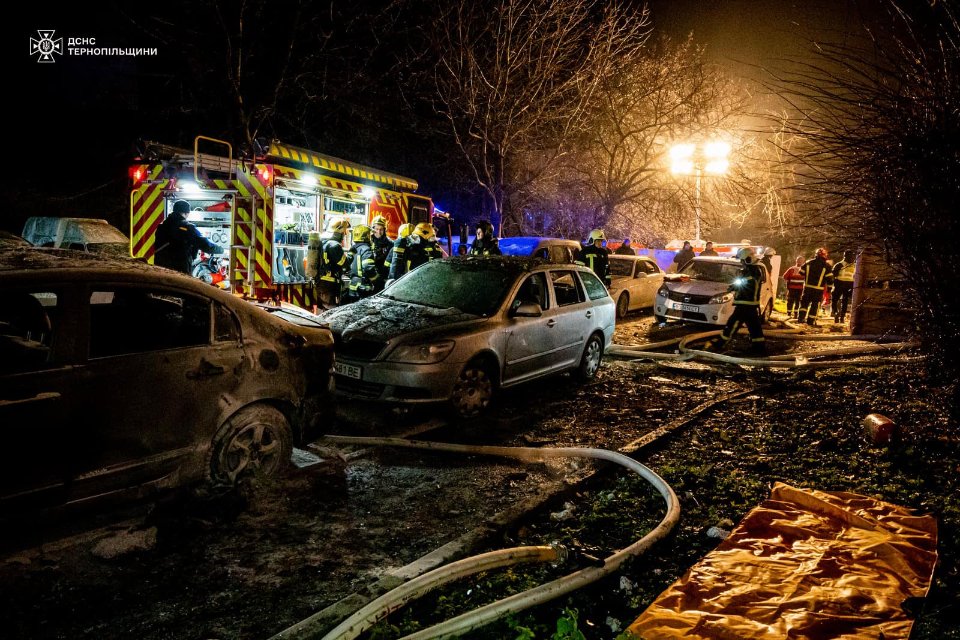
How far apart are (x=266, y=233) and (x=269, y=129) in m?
13.9

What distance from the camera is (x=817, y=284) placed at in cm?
1553

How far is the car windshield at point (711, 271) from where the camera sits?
13.6 metres

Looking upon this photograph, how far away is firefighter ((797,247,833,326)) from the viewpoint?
607 inches

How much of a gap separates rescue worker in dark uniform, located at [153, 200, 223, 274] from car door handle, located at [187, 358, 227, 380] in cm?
484

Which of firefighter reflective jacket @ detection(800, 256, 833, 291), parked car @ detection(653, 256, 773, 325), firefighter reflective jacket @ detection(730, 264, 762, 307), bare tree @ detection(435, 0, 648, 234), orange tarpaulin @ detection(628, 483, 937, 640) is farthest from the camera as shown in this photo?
bare tree @ detection(435, 0, 648, 234)

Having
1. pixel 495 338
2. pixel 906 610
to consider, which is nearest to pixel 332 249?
pixel 495 338

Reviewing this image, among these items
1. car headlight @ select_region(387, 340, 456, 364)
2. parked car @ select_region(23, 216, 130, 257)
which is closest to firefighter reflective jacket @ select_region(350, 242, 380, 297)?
car headlight @ select_region(387, 340, 456, 364)

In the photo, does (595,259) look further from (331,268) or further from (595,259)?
(331,268)

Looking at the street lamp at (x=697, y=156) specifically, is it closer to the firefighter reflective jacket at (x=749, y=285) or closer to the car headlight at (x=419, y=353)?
the firefighter reflective jacket at (x=749, y=285)

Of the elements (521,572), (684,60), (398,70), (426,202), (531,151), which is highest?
(684,60)

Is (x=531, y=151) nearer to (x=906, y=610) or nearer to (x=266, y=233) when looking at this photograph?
(x=266, y=233)

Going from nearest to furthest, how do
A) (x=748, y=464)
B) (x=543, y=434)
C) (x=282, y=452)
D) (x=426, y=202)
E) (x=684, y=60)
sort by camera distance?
(x=282, y=452), (x=748, y=464), (x=543, y=434), (x=426, y=202), (x=684, y=60)

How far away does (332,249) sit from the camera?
8.94m

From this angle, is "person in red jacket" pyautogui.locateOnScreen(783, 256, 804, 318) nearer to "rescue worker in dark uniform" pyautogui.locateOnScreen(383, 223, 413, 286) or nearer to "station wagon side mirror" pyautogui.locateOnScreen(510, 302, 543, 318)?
"rescue worker in dark uniform" pyautogui.locateOnScreen(383, 223, 413, 286)
